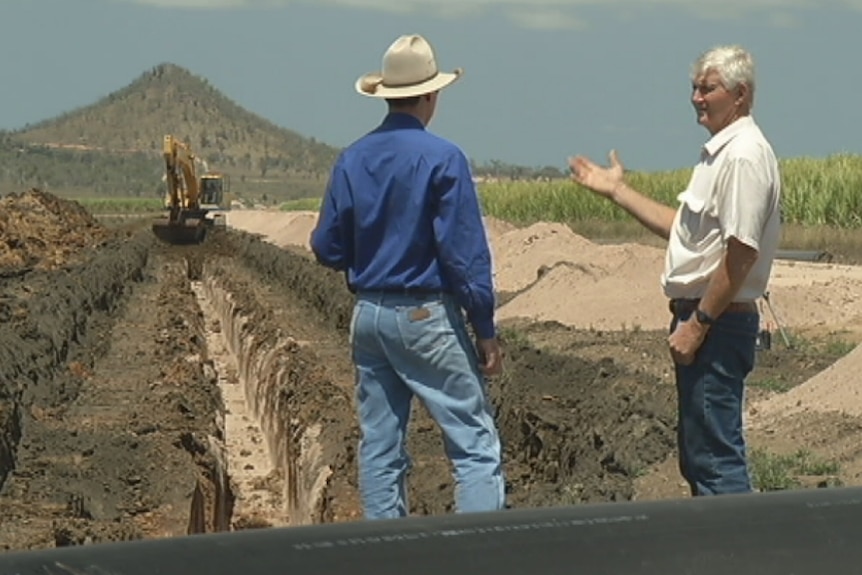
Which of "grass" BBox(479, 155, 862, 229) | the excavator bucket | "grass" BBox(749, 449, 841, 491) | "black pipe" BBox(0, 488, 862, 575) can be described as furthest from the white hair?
the excavator bucket

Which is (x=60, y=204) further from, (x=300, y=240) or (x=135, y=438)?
(x=135, y=438)

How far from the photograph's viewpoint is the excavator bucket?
44.2 meters

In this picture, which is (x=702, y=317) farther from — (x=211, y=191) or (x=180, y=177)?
(x=211, y=191)

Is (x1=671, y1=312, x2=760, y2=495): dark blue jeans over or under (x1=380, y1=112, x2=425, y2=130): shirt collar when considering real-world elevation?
under

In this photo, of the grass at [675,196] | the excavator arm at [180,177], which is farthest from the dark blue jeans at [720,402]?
the excavator arm at [180,177]

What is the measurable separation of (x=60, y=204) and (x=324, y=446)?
1452 inches

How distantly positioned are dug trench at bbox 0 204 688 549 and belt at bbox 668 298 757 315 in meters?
2.62

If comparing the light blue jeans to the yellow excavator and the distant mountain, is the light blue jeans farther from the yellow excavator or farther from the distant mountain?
the distant mountain

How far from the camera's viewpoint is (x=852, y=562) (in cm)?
331

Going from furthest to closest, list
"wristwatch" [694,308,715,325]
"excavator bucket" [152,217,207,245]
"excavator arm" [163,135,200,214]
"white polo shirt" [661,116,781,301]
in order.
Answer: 1. "excavator bucket" [152,217,207,245]
2. "excavator arm" [163,135,200,214]
3. "wristwatch" [694,308,715,325]
4. "white polo shirt" [661,116,781,301]

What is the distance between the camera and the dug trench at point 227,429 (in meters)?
8.62

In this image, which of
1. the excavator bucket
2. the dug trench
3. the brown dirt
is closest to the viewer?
the dug trench

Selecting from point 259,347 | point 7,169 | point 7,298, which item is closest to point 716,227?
point 259,347

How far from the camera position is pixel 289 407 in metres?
12.4
